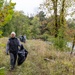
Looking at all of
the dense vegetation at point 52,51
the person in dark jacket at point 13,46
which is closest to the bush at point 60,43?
the dense vegetation at point 52,51

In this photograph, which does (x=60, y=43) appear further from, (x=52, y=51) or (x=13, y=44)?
(x=13, y=44)

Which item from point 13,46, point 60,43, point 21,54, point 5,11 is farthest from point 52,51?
point 5,11

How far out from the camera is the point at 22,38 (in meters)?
23.5

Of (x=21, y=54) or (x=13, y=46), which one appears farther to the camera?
(x=21, y=54)

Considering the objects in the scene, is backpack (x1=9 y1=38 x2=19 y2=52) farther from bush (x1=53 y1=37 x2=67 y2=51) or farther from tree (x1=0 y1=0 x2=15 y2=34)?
tree (x1=0 y1=0 x2=15 y2=34)

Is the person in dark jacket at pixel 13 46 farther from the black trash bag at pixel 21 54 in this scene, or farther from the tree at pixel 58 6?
the tree at pixel 58 6

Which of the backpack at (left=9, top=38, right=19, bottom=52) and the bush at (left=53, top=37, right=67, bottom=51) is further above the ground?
the backpack at (left=9, top=38, right=19, bottom=52)

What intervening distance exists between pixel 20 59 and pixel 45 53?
3082 millimetres

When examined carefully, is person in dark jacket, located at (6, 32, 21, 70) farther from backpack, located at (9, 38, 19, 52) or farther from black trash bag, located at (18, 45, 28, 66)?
black trash bag, located at (18, 45, 28, 66)

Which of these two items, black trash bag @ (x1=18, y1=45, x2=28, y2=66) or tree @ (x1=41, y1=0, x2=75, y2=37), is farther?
tree @ (x1=41, y1=0, x2=75, y2=37)

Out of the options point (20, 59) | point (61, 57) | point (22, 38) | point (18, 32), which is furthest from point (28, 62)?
point (18, 32)

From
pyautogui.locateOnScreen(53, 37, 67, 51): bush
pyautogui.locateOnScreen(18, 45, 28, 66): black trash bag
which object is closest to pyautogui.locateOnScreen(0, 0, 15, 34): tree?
pyautogui.locateOnScreen(18, 45, 28, 66): black trash bag

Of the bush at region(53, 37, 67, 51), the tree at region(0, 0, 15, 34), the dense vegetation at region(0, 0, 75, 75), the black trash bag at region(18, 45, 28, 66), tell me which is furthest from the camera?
the bush at region(53, 37, 67, 51)

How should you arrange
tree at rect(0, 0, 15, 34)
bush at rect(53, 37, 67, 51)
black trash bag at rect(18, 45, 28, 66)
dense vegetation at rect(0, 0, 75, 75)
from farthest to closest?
1. bush at rect(53, 37, 67, 51)
2. black trash bag at rect(18, 45, 28, 66)
3. dense vegetation at rect(0, 0, 75, 75)
4. tree at rect(0, 0, 15, 34)
